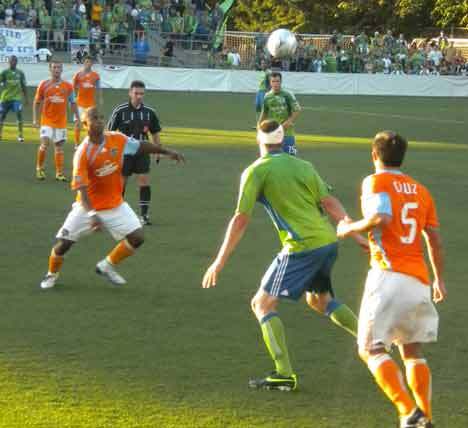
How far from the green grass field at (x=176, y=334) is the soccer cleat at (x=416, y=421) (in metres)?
0.59

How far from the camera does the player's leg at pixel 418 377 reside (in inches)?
252

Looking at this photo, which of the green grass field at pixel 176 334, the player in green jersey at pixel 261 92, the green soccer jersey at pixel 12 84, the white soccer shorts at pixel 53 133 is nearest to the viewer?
the green grass field at pixel 176 334

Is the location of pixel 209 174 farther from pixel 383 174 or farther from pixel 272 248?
pixel 383 174

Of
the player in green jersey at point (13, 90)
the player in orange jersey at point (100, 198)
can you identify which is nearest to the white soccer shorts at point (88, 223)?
the player in orange jersey at point (100, 198)

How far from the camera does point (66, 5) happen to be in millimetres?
45344

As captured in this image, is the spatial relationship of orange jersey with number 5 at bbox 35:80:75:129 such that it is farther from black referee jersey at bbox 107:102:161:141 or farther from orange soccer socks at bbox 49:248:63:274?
orange soccer socks at bbox 49:248:63:274

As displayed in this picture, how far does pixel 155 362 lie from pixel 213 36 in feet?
140

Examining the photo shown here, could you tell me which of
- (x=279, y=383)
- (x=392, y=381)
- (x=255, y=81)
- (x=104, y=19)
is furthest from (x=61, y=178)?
(x=104, y=19)

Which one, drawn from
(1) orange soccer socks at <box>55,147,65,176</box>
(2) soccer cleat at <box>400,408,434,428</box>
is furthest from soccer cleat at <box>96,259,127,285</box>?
(1) orange soccer socks at <box>55,147,65,176</box>

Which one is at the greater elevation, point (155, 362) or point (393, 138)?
point (393, 138)

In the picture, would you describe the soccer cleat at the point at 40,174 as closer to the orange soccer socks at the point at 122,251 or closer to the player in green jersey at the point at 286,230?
the orange soccer socks at the point at 122,251

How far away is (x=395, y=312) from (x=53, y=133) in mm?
13917

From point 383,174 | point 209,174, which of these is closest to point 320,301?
point 383,174

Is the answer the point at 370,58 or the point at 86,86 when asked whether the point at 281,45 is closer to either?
the point at 86,86
